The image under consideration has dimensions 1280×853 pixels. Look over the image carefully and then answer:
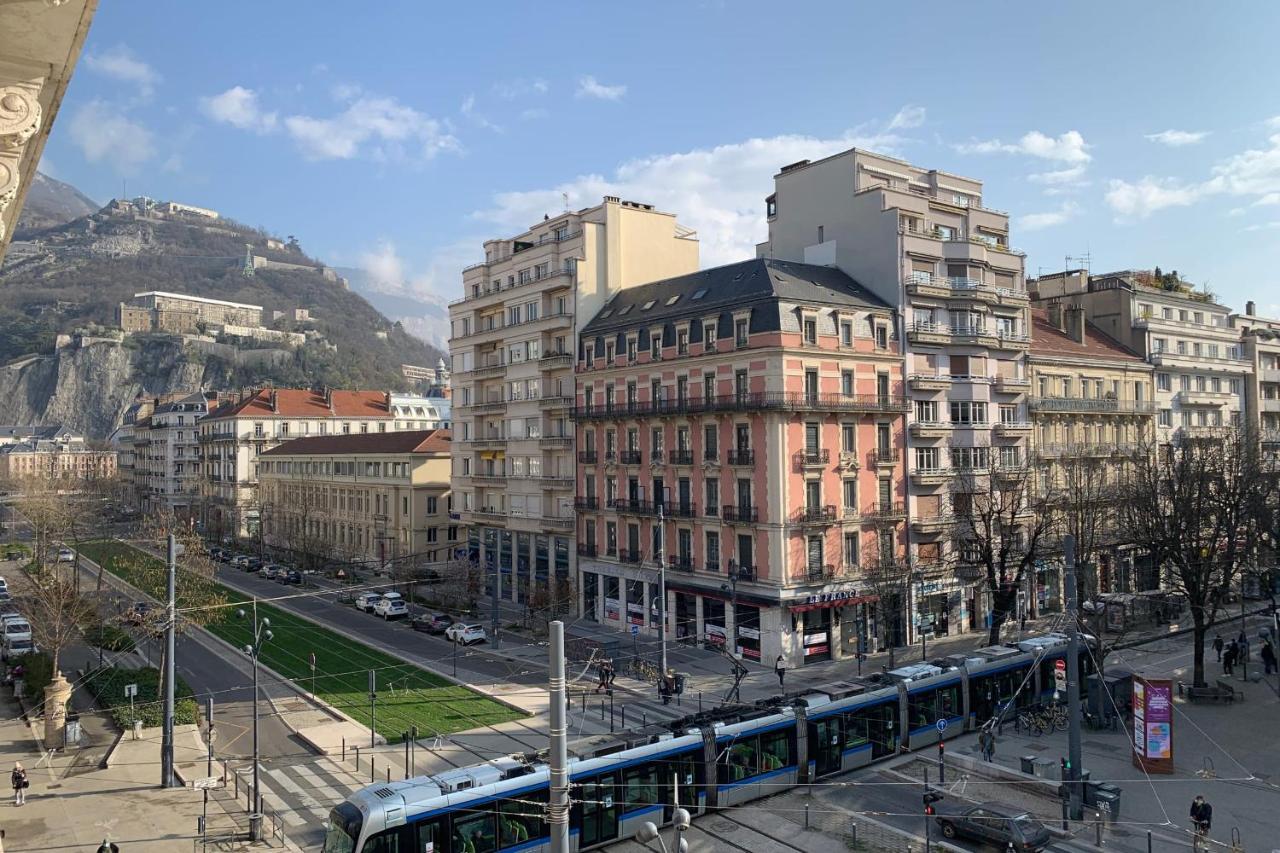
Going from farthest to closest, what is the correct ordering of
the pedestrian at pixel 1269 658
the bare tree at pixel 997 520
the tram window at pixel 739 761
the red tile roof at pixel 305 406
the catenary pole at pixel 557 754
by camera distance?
the red tile roof at pixel 305 406, the bare tree at pixel 997 520, the pedestrian at pixel 1269 658, the tram window at pixel 739 761, the catenary pole at pixel 557 754

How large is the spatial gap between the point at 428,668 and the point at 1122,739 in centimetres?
3111

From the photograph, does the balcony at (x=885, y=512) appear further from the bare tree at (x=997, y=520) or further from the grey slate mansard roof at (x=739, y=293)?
the grey slate mansard roof at (x=739, y=293)

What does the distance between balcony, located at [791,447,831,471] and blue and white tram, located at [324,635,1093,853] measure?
13397 mm

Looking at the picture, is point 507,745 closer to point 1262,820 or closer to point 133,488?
point 1262,820

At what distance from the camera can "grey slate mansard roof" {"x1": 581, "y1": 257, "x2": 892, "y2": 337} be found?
151 feet

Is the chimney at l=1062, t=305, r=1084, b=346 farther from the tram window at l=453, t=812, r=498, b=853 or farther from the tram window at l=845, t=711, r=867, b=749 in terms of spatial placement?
the tram window at l=453, t=812, r=498, b=853

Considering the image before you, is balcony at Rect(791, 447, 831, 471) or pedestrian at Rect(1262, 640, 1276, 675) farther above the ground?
balcony at Rect(791, 447, 831, 471)

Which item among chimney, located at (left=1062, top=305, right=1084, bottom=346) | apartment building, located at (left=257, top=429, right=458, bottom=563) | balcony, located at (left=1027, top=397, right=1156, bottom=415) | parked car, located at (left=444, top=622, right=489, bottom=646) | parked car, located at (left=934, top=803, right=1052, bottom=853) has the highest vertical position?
chimney, located at (left=1062, top=305, right=1084, bottom=346)

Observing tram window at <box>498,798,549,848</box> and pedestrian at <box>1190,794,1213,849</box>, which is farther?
pedestrian at <box>1190,794,1213,849</box>

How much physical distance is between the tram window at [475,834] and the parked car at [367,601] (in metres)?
42.3

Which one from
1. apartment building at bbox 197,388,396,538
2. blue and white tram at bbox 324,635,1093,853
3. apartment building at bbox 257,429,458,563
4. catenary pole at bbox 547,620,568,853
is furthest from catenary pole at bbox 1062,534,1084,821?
apartment building at bbox 197,388,396,538

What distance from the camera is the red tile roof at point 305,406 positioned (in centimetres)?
10969

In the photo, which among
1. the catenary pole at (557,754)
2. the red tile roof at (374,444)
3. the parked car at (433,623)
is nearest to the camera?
the catenary pole at (557,754)

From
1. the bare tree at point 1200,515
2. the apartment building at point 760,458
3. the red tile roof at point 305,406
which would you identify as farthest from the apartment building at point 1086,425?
the red tile roof at point 305,406
